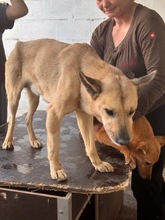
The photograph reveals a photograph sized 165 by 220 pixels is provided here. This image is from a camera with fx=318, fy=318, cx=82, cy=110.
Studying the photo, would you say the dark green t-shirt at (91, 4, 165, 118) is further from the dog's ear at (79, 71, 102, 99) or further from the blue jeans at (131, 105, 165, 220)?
the dog's ear at (79, 71, 102, 99)

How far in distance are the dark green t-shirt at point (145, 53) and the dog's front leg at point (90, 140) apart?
0.23 m

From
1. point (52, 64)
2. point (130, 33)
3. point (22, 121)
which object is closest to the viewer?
point (52, 64)

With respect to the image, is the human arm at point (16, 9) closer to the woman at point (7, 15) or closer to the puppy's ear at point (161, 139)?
the woman at point (7, 15)

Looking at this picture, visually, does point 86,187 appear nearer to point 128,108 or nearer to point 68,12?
point 128,108

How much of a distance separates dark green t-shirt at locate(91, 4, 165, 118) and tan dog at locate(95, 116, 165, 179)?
0.07 m

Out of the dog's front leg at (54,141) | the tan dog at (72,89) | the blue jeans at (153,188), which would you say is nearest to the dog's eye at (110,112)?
the tan dog at (72,89)

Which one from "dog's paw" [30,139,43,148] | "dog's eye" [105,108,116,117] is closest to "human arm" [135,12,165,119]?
"dog's eye" [105,108,116,117]

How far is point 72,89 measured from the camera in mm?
1271

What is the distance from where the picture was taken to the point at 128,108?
3.77ft

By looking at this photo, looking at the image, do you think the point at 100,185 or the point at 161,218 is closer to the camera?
the point at 100,185

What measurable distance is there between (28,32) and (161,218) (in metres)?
1.93

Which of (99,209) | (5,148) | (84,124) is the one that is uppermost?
(84,124)

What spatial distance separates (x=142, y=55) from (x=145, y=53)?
6 centimetres

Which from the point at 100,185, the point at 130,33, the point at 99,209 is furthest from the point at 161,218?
the point at 130,33
